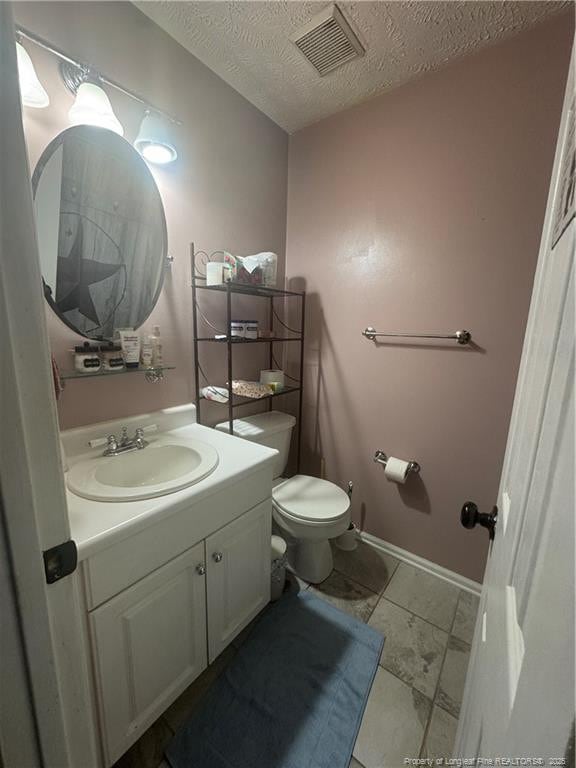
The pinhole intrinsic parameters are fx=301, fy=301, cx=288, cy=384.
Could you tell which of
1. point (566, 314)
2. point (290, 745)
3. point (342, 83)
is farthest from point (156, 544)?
point (342, 83)

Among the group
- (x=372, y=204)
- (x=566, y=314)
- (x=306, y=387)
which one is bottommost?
(x=306, y=387)

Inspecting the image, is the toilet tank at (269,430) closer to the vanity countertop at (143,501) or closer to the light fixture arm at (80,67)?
the vanity countertop at (143,501)

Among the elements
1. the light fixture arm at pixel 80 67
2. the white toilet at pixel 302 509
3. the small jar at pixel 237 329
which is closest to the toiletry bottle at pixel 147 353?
the small jar at pixel 237 329

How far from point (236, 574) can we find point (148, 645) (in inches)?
13.5

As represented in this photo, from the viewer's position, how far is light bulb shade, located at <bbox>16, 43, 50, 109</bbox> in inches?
33.2

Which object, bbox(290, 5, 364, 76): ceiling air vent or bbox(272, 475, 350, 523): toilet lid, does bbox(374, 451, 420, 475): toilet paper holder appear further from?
bbox(290, 5, 364, 76): ceiling air vent

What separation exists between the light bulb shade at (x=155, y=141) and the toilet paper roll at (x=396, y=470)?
175 centimetres

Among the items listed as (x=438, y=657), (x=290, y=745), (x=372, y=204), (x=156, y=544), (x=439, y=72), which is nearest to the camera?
(x=156, y=544)

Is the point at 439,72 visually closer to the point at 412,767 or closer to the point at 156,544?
the point at 156,544

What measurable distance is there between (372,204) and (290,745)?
2.26 metres

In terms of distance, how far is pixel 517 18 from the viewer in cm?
114

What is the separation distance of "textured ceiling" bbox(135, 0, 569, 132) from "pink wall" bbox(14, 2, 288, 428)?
0.31 feet

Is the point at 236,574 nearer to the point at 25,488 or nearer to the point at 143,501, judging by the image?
the point at 143,501

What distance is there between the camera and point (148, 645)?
34.7 inches
